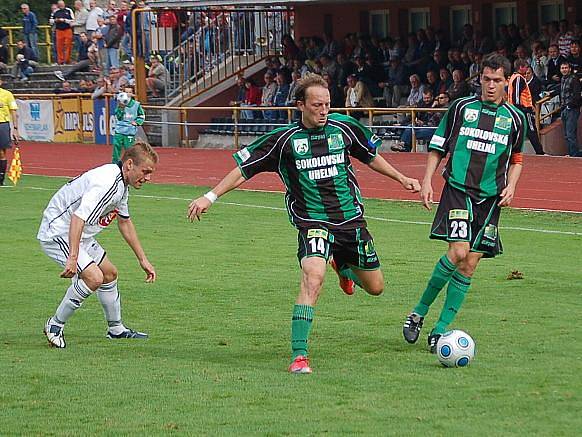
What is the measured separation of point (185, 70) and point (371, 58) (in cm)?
620

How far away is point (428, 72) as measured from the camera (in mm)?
27547

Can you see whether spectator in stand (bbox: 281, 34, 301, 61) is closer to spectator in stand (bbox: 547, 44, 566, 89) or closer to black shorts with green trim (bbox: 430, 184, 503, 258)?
spectator in stand (bbox: 547, 44, 566, 89)

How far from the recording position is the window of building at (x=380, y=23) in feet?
109

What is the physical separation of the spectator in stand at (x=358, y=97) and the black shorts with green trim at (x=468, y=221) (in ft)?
67.0

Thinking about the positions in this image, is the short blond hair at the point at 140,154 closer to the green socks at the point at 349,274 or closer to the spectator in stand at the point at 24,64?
the green socks at the point at 349,274

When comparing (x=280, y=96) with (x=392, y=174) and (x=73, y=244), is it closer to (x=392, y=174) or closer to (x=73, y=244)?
(x=392, y=174)

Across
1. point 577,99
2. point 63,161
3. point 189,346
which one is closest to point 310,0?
point 63,161

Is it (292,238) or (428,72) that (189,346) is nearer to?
(292,238)

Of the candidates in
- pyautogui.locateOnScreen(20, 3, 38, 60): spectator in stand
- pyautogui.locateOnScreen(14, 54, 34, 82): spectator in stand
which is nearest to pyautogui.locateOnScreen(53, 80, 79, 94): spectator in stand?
pyautogui.locateOnScreen(14, 54, 34, 82): spectator in stand

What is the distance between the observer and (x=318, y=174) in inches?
305

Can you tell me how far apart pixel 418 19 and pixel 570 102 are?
962cm

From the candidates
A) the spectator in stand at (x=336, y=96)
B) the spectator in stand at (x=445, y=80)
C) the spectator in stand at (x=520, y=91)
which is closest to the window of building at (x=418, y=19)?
the spectator in stand at (x=336, y=96)

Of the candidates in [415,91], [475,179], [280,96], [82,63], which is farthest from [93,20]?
[475,179]

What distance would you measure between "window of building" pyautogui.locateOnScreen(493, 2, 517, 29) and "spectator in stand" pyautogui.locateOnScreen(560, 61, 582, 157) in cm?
592
